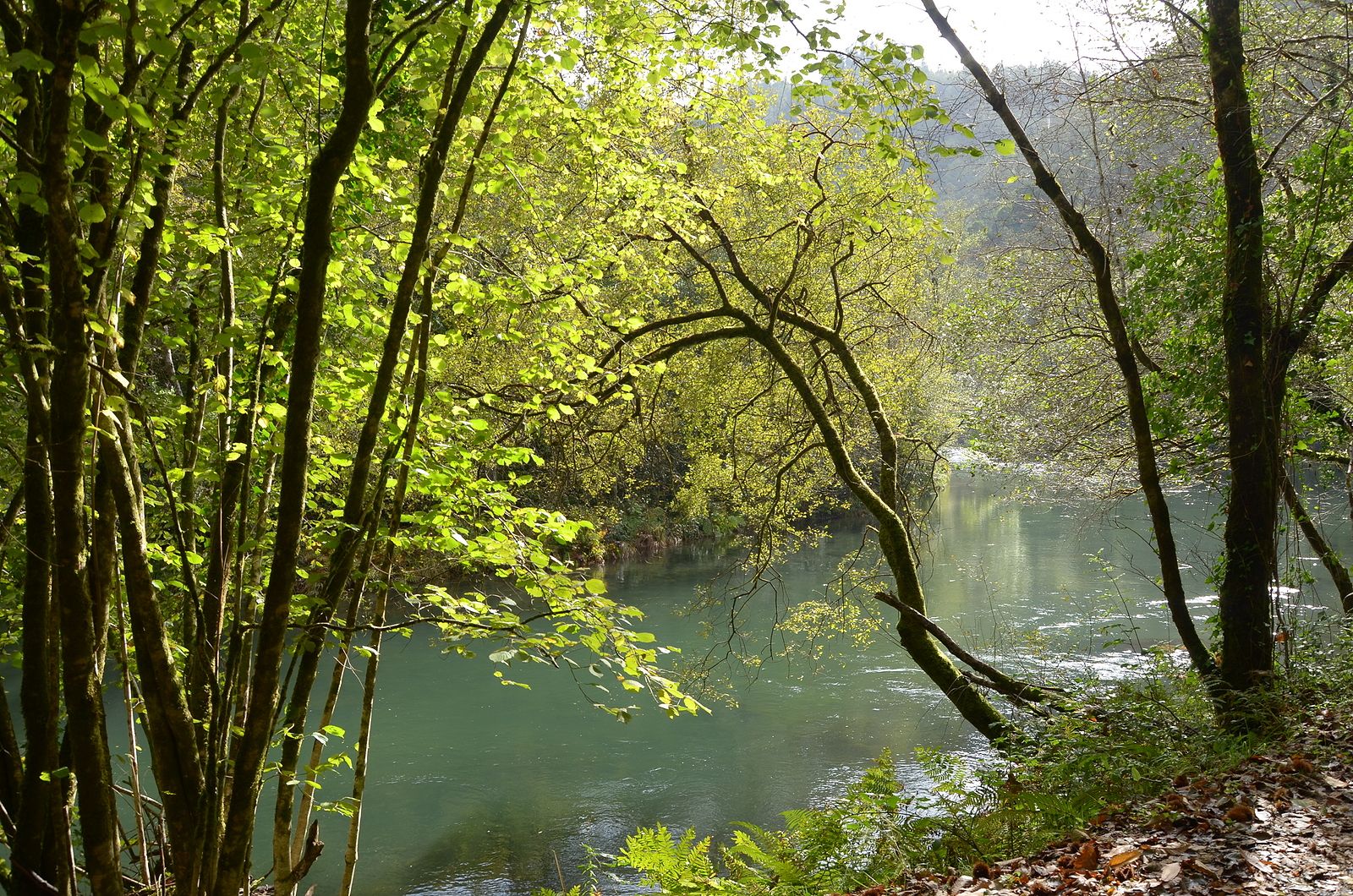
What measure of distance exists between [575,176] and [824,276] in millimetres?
3851

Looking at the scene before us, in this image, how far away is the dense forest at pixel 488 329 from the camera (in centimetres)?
227

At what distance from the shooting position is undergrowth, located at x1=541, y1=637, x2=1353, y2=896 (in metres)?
4.03

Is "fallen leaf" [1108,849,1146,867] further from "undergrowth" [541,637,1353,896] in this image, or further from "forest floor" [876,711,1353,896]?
"undergrowth" [541,637,1353,896]

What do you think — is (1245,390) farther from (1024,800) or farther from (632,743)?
(632,743)

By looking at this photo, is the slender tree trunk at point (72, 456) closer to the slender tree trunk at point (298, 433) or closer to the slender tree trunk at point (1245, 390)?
the slender tree trunk at point (298, 433)

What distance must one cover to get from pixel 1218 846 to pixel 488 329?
10.8 feet

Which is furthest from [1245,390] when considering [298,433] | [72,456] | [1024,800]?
[72,456]

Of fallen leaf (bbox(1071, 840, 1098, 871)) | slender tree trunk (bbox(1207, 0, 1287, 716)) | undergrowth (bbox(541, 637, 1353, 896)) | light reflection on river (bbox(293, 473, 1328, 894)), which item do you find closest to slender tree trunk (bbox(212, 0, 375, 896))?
undergrowth (bbox(541, 637, 1353, 896))

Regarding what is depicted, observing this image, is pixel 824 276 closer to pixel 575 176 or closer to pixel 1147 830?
pixel 575 176

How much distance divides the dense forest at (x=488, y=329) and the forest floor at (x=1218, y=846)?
3.86ft

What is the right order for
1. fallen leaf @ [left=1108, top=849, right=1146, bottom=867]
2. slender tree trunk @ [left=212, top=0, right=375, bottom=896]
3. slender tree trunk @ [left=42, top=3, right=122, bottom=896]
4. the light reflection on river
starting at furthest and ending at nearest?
the light reflection on river, fallen leaf @ [left=1108, top=849, right=1146, bottom=867], slender tree trunk @ [left=212, top=0, right=375, bottom=896], slender tree trunk @ [left=42, top=3, right=122, bottom=896]

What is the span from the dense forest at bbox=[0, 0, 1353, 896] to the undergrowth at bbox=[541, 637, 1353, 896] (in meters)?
0.32

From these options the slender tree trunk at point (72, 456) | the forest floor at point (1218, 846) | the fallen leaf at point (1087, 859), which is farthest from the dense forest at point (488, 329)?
the fallen leaf at point (1087, 859)

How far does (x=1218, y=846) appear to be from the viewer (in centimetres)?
322
